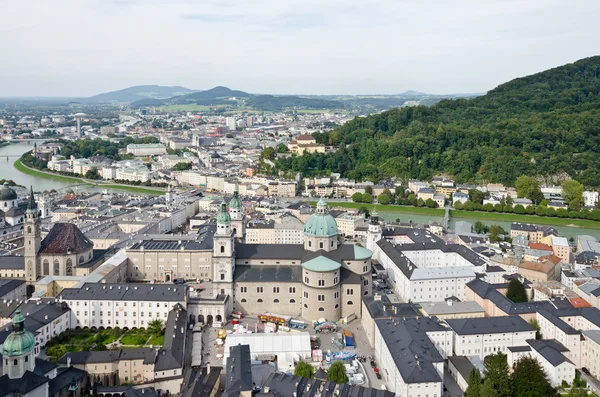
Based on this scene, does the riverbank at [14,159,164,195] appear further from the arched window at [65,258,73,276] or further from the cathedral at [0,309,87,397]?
the cathedral at [0,309,87,397]

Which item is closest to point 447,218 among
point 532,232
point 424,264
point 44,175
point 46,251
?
point 532,232

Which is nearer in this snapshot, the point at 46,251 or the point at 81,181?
the point at 46,251

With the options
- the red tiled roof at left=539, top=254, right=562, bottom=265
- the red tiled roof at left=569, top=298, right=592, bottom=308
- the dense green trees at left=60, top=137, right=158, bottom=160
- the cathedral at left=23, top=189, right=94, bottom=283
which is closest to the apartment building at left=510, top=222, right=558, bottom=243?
the red tiled roof at left=539, top=254, right=562, bottom=265

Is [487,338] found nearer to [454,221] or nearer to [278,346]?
[278,346]

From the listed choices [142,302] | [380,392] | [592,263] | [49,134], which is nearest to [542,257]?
[592,263]

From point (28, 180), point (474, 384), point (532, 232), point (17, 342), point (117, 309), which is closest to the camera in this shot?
point (17, 342)
